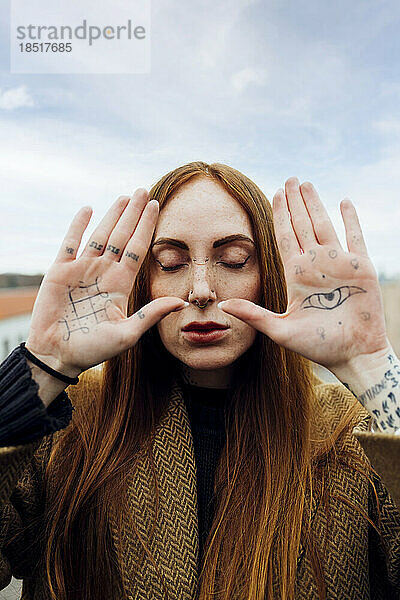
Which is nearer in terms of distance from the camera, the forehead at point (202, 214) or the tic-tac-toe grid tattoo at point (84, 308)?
A: the tic-tac-toe grid tattoo at point (84, 308)

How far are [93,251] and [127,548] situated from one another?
0.67 metres

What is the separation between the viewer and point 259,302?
55.4 inches

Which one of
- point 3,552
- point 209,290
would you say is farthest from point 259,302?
point 3,552

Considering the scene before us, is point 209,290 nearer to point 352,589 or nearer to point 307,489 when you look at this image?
point 307,489

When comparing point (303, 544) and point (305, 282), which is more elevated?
point (305, 282)

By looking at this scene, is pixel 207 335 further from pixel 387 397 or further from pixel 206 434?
pixel 387 397

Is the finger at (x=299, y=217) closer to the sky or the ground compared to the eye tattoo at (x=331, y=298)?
closer to the sky

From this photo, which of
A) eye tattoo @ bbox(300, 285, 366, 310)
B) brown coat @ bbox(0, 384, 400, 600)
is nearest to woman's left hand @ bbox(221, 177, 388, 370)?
eye tattoo @ bbox(300, 285, 366, 310)

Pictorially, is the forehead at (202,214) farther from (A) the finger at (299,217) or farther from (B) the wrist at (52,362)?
(B) the wrist at (52,362)

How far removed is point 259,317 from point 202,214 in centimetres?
32

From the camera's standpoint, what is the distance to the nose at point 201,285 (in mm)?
1310

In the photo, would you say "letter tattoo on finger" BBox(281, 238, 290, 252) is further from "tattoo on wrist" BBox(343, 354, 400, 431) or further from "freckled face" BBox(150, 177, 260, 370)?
"tattoo on wrist" BBox(343, 354, 400, 431)

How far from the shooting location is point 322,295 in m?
1.22

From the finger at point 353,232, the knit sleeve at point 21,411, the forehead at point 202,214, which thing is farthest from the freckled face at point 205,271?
the knit sleeve at point 21,411
